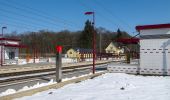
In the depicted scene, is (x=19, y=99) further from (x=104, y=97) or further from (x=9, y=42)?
(x=9, y=42)

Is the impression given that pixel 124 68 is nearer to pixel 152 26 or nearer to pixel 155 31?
pixel 155 31

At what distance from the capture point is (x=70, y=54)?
10906cm

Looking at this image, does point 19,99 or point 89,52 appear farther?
point 89,52

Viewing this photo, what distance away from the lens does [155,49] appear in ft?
78.8

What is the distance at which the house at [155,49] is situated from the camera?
77.0 ft

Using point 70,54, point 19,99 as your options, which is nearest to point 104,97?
point 19,99

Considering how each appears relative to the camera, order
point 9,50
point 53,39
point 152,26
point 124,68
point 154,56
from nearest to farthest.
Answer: point 154,56, point 152,26, point 124,68, point 9,50, point 53,39

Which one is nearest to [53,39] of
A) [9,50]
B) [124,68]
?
[9,50]

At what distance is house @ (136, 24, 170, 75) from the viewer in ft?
77.0

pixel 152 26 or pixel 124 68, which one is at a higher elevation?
pixel 152 26

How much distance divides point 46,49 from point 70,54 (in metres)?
24.8

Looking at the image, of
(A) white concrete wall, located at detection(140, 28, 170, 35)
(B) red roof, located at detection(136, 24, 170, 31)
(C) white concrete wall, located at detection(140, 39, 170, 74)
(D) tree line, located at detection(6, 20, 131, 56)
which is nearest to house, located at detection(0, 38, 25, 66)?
(B) red roof, located at detection(136, 24, 170, 31)

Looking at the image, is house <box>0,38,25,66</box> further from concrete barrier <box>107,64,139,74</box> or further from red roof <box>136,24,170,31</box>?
red roof <box>136,24,170,31</box>

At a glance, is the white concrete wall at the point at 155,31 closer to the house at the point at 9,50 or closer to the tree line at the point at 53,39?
the house at the point at 9,50
